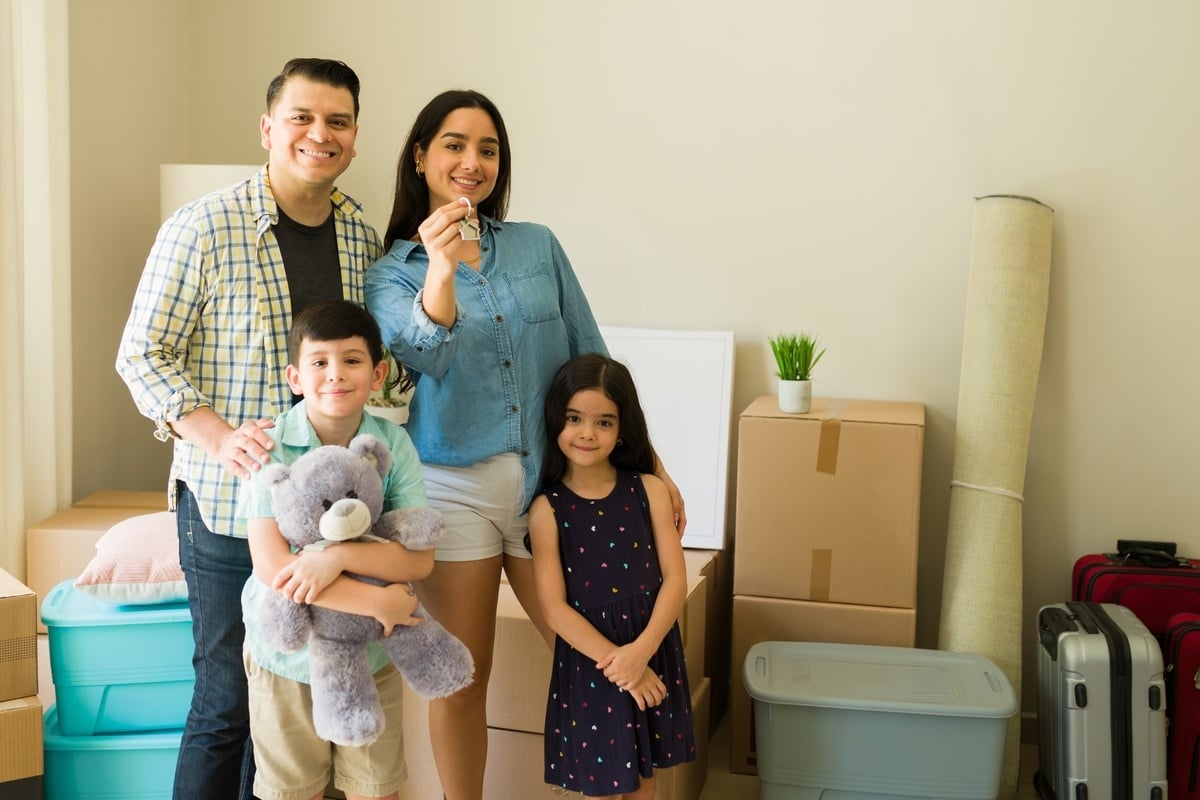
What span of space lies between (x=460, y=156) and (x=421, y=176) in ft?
0.35

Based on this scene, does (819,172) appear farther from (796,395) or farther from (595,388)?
(595,388)

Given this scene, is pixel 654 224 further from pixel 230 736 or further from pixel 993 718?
pixel 230 736

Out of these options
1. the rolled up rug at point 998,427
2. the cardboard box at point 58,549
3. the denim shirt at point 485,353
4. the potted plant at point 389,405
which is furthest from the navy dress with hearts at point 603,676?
the cardboard box at point 58,549

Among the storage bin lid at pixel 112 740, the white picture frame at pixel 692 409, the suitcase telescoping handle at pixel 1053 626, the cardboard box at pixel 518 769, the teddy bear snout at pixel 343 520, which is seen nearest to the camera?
the teddy bear snout at pixel 343 520

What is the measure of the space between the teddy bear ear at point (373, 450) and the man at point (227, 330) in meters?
0.17

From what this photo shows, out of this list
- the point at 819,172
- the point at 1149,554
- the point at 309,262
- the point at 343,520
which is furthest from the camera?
the point at 819,172

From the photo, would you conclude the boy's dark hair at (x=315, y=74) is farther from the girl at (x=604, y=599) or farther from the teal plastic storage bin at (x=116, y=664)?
the teal plastic storage bin at (x=116, y=664)

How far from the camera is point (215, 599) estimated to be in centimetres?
180

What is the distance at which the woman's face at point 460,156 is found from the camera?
1.86 metres

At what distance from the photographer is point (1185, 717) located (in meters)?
2.37

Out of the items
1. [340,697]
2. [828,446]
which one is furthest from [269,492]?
[828,446]

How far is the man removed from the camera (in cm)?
173

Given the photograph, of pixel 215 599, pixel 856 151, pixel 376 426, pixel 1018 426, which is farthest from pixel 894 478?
pixel 215 599

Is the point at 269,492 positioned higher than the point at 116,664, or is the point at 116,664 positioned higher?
the point at 269,492
